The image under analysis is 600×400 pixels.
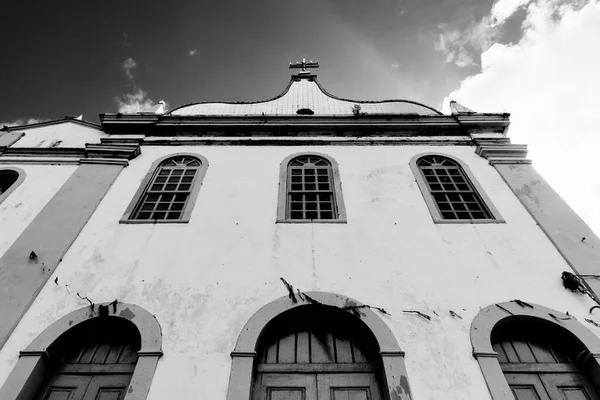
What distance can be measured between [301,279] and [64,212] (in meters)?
4.46

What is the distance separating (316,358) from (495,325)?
7.88ft

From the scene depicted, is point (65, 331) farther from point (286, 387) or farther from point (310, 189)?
point (310, 189)

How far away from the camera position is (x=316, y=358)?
494 centimetres

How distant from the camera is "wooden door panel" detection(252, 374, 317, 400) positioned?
179 inches

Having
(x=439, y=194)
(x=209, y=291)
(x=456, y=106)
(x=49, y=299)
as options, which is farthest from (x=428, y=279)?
(x=456, y=106)

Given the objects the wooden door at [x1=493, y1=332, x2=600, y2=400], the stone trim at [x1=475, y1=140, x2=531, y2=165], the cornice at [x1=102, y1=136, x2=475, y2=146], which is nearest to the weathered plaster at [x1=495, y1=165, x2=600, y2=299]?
the stone trim at [x1=475, y1=140, x2=531, y2=165]

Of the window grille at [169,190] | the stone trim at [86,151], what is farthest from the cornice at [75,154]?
the window grille at [169,190]

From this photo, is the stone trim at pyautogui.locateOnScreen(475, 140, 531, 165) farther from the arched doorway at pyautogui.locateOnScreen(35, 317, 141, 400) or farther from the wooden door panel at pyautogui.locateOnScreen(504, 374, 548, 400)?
the arched doorway at pyautogui.locateOnScreen(35, 317, 141, 400)

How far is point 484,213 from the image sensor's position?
22.5 feet

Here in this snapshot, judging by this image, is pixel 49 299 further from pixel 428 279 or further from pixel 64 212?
pixel 428 279

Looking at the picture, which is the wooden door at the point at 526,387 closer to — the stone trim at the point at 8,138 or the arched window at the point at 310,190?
the arched window at the point at 310,190

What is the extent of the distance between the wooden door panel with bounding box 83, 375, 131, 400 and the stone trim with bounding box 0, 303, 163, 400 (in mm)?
339

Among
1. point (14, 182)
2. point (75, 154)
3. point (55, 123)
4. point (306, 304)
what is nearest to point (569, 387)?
point (306, 304)

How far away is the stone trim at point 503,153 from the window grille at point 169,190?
6.12 metres
